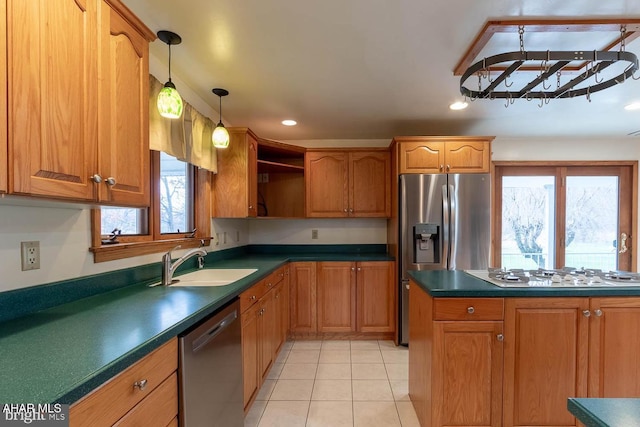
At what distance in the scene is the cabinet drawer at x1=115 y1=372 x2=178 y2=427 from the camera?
865 mm

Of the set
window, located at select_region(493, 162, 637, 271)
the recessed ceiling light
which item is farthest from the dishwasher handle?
window, located at select_region(493, 162, 637, 271)

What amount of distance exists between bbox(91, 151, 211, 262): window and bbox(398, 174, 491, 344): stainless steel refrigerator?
1.93 m

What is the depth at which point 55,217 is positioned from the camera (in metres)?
1.28

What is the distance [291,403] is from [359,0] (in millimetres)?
2468

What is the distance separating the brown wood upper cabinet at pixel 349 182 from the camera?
340 centimetres

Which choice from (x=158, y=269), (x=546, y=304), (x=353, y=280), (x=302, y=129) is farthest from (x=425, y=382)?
(x=302, y=129)

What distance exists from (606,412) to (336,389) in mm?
1943

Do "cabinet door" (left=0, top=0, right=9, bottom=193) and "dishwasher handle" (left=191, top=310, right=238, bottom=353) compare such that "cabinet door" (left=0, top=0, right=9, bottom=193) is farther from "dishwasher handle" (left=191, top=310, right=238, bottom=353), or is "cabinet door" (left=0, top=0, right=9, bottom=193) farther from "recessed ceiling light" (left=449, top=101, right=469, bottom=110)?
"recessed ceiling light" (left=449, top=101, right=469, bottom=110)

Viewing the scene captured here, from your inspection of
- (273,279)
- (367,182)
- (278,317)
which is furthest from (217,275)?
(367,182)

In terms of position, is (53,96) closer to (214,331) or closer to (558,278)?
(214,331)

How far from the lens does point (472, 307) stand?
1590 mm

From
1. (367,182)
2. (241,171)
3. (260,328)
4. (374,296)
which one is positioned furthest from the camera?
(367,182)

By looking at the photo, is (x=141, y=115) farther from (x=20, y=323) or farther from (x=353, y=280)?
(x=353, y=280)

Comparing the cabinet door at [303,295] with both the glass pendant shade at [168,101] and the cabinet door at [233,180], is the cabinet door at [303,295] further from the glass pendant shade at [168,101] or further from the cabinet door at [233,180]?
the glass pendant shade at [168,101]
